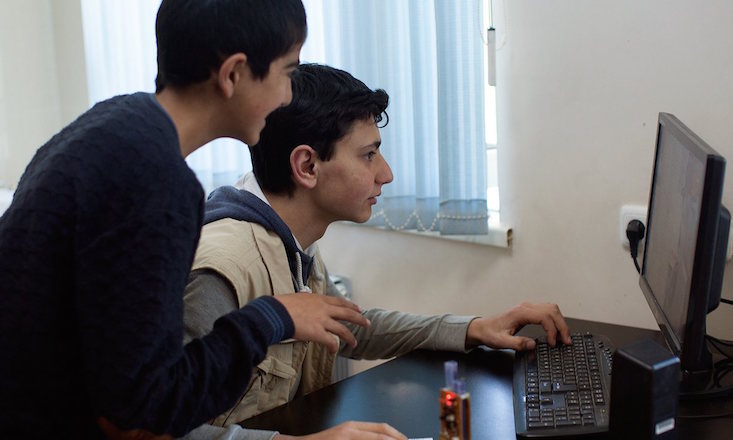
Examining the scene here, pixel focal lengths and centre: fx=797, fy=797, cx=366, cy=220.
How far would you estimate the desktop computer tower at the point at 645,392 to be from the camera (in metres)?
0.94

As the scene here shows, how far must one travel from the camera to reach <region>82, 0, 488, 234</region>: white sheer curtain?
1.92m

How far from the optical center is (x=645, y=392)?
95 centimetres

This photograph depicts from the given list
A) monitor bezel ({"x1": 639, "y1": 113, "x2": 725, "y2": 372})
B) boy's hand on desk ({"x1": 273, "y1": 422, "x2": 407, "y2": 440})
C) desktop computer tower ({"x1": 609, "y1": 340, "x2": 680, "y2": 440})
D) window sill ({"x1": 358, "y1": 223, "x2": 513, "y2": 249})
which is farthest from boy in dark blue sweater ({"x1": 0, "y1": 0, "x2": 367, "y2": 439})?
window sill ({"x1": 358, "y1": 223, "x2": 513, "y2": 249})

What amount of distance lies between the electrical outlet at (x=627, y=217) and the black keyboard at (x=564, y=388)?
1.12 ft

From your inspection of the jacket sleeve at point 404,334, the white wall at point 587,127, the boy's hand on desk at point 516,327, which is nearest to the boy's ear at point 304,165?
the jacket sleeve at point 404,334

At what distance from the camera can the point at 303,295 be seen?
109cm

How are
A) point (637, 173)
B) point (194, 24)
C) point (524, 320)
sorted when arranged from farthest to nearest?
point (637, 173)
point (524, 320)
point (194, 24)

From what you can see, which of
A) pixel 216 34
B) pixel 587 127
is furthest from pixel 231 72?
pixel 587 127

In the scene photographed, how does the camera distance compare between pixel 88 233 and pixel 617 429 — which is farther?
pixel 617 429

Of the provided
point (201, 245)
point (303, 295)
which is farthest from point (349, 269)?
point (303, 295)

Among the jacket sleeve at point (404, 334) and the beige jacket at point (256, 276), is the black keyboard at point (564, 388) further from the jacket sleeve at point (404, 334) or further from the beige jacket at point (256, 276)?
the beige jacket at point (256, 276)

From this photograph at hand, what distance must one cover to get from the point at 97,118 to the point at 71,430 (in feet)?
1.19

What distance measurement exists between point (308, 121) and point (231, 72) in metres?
0.50

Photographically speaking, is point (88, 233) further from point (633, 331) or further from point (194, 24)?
point (633, 331)
